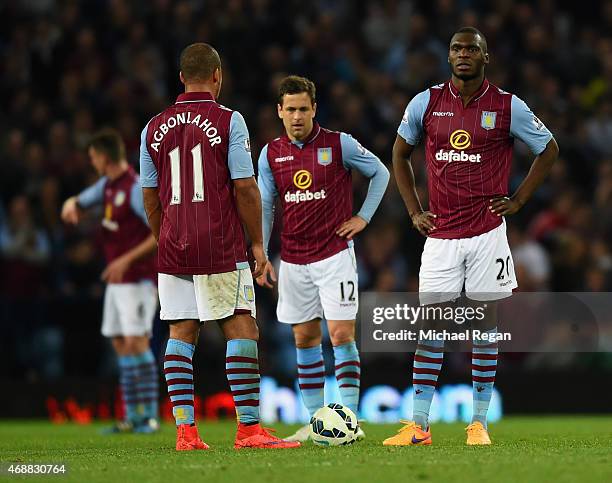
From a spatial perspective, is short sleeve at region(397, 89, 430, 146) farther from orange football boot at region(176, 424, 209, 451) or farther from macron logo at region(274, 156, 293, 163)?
orange football boot at region(176, 424, 209, 451)

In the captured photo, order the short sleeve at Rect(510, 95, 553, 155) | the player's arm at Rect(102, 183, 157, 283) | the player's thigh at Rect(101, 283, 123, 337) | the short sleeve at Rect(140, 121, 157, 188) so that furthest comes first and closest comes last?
the player's thigh at Rect(101, 283, 123, 337)
the player's arm at Rect(102, 183, 157, 283)
the short sleeve at Rect(510, 95, 553, 155)
the short sleeve at Rect(140, 121, 157, 188)

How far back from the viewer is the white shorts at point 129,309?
10.6 meters

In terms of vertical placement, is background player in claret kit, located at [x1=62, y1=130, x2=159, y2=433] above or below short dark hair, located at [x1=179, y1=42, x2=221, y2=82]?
below

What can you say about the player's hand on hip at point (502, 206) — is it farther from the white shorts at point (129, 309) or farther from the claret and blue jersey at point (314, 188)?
the white shorts at point (129, 309)

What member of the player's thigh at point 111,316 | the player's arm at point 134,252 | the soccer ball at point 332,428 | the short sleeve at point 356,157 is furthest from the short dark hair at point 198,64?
the player's thigh at point 111,316

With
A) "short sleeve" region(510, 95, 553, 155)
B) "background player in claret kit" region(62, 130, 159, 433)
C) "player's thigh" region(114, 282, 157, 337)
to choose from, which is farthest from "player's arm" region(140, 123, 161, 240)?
"player's thigh" region(114, 282, 157, 337)

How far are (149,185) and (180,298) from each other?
0.74 m

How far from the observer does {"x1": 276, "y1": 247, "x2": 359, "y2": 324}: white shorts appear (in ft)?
28.4

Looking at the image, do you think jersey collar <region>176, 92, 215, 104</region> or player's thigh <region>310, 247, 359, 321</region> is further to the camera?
player's thigh <region>310, 247, 359, 321</region>

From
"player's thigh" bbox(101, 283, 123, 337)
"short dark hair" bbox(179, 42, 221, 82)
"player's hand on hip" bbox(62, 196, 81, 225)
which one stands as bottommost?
"player's thigh" bbox(101, 283, 123, 337)

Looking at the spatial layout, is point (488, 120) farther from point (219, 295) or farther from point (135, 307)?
point (135, 307)

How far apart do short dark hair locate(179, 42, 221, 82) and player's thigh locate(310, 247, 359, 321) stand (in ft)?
6.28

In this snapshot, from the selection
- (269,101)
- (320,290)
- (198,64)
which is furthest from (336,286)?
(269,101)

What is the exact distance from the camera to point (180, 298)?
738cm
